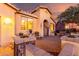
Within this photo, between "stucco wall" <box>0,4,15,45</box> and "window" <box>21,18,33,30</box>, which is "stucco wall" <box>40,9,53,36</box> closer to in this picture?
"window" <box>21,18,33,30</box>

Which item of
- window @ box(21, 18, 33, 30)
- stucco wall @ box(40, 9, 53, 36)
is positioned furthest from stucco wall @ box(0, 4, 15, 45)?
stucco wall @ box(40, 9, 53, 36)

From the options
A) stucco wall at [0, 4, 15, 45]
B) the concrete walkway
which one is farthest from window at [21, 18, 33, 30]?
the concrete walkway

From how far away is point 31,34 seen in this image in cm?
287

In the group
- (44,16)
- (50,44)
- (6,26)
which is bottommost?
(50,44)

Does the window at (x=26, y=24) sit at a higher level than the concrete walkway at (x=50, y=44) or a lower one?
higher


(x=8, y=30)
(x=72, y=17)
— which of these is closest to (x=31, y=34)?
(x=8, y=30)

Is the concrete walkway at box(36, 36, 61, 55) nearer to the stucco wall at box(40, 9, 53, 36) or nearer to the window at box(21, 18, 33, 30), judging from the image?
the stucco wall at box(40, 9, 53, 36)

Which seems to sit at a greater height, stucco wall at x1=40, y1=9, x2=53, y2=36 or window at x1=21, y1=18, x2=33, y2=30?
stucco wall at x1=40, y1=9, x2=53, y2=36

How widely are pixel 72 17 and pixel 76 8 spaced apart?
0.17m

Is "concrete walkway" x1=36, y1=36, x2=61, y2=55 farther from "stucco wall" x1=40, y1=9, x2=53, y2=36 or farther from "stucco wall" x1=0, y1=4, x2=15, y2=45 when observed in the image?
"stucco wall" x1=0, y1=4, x2=15, y2=45

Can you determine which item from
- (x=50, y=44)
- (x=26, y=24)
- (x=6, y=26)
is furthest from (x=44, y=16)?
(x=6, y=26)

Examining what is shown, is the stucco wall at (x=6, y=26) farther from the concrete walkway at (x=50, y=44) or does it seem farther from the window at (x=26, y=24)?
the concrete walkway at (x=50, y=44)

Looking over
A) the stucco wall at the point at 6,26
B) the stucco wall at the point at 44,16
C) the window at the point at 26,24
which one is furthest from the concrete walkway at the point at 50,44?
the stucco wall at the point at 6,26

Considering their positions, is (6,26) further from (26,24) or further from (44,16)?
(44,16)
